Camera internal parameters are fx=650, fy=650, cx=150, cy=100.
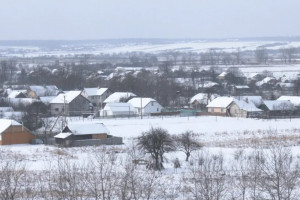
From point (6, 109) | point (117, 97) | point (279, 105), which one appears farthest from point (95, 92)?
point (279, 105)

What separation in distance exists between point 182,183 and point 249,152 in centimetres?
430

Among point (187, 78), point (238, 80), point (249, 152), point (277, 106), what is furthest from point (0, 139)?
point (187, 78)

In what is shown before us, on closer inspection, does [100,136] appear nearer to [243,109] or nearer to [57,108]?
[243,109]

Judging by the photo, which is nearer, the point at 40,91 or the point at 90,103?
the point at 90,103

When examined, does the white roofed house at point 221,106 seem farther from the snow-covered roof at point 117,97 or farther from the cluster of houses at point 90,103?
the snow-covered roof at point 117,97

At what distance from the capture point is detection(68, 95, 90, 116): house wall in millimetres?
31125

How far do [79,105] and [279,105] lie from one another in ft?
31.5

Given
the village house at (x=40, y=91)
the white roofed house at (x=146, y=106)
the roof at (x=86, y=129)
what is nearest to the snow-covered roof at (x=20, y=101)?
the village house at (x=40, y=91)

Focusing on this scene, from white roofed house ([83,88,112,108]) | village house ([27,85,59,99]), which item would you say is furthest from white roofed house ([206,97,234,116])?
village house ([27,85,59,99])

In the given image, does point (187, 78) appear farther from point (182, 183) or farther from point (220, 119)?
point (182, 183)

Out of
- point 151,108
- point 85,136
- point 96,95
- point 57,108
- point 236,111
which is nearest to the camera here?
point 85,136

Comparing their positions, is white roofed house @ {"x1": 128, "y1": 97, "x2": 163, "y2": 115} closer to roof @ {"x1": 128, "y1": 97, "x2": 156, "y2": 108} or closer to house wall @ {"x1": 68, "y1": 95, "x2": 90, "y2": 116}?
roof @ {"x1": 128, "y1": 97, "x2": 156, "y2": 108}

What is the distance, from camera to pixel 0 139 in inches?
758

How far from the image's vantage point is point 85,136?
63.3 feet
